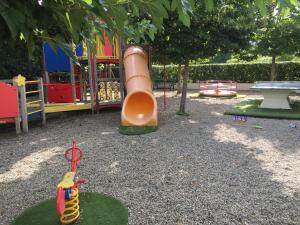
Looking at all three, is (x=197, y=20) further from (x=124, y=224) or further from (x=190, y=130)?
(x=124, y=224)

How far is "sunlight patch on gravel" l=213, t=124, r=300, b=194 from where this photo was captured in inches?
158

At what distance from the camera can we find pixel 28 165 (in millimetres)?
4852

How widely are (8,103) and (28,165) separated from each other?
2518mm

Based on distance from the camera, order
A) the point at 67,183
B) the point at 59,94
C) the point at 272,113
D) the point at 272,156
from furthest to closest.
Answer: the point at 59,94, the point at 272,113, the point at 272,156, the point at 67,183

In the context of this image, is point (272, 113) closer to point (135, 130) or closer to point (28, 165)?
point (135, 130)

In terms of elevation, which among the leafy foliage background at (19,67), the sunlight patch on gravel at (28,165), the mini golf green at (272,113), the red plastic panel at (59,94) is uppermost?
the leafy foliage background at (19,67)

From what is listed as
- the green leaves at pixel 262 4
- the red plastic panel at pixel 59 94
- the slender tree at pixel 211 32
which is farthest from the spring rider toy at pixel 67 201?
the red plastic panel at pixel 59 94

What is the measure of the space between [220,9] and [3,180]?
6418mm

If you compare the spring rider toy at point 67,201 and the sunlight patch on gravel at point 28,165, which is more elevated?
the spring rider toy at point 67,201

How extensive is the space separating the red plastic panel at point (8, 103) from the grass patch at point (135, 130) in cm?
242

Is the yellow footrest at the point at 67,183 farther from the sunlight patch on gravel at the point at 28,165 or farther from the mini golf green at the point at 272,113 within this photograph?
the mini golf green at the point at 272,113

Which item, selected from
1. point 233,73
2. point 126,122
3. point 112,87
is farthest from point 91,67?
point 233,73

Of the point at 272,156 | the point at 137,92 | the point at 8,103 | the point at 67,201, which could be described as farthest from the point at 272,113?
the point at 67,201

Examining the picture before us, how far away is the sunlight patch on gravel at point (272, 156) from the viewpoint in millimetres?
4012
